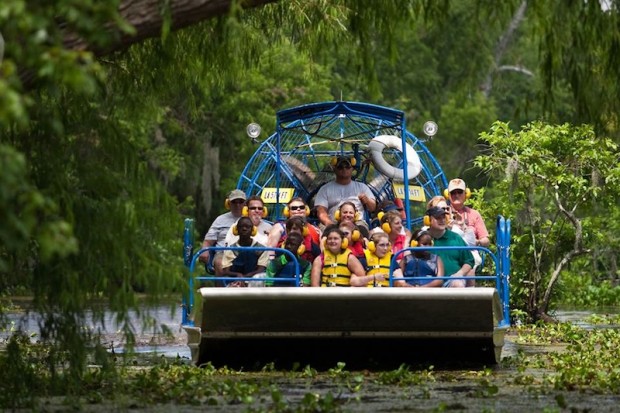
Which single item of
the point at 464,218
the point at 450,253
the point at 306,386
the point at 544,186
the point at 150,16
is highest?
the point at 150,16

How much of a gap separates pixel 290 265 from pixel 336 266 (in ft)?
1.55

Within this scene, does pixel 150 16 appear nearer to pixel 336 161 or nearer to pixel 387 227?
pixel 387 227

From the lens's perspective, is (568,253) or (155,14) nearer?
(155,14)

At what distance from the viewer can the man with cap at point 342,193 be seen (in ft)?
59.2

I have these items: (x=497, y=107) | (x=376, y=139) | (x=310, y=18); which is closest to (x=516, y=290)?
(x=376, y=139)

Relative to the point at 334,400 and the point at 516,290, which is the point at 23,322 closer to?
the point at 334,400

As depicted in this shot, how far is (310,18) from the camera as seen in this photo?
14297 mm

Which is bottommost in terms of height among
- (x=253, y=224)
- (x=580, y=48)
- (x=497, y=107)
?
(x=253, y=224)

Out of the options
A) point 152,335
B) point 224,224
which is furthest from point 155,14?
point 152,335

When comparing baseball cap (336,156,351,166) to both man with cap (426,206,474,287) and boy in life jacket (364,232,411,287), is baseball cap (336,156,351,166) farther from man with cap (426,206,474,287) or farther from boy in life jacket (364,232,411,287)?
boy in life jacket (364,232,411,287)

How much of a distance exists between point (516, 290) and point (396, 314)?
925 centimetres

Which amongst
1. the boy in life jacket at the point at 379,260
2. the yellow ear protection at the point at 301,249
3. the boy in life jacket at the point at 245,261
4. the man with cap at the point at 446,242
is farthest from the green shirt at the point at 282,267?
the man with cap at the point at 446,242

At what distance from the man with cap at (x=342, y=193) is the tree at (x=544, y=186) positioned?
5.79 m

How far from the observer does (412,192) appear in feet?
61.0
